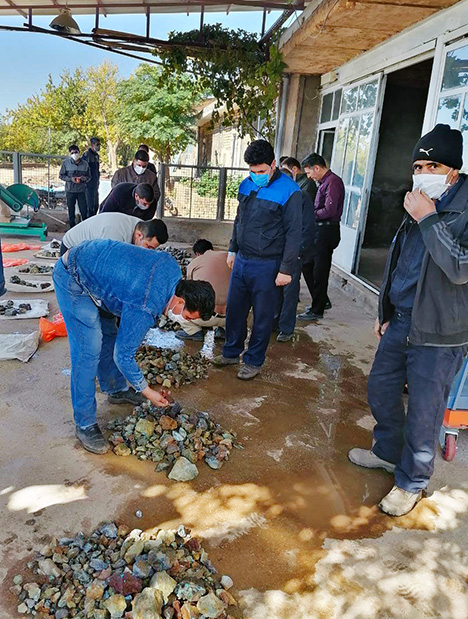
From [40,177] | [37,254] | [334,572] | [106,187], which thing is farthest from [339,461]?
[106,187]

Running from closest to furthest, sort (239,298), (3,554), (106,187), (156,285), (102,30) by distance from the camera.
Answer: (3,554)
(156,285)
(239,298)
(102,30)
(106,187)

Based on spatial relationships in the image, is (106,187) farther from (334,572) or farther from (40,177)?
(334,572)

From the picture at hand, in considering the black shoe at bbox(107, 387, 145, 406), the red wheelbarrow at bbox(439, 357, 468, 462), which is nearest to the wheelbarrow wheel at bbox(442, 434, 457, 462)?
the red wheelbarrow at bbox(439, 357, 468, 462)

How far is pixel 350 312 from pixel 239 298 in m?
2.54

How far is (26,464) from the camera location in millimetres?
2885

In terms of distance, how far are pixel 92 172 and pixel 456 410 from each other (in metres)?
8.91

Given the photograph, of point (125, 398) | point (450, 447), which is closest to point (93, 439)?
point (125, 398)

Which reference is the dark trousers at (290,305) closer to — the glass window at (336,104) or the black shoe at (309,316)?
the black shoe at (309,316)

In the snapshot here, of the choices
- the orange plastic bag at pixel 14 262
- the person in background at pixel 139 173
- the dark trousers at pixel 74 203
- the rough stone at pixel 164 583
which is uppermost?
the person in background at pixel 139 173

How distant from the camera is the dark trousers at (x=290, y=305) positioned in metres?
5.18

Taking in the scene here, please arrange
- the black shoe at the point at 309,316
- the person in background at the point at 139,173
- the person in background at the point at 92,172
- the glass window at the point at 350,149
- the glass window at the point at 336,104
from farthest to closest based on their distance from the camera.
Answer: the person in background at the point at 92,172
the glass window at the point at 336,104
the person in background at the point at 139,173
the glass window at the point at 350,149
the black shoe at the point at 309,316

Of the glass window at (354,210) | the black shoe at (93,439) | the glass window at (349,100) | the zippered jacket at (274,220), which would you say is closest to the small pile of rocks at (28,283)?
the zippered jacket at (274,220)

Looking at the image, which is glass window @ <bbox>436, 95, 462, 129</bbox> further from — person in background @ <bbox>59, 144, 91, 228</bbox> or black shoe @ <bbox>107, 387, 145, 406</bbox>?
person in background @ <bbox>59, 144, 91, 228</bbox>

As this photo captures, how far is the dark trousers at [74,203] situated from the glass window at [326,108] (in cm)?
492
